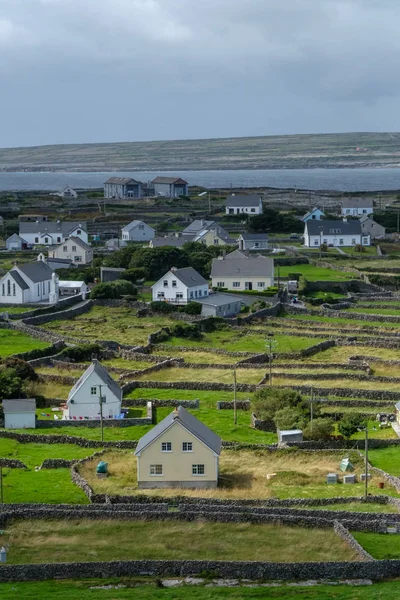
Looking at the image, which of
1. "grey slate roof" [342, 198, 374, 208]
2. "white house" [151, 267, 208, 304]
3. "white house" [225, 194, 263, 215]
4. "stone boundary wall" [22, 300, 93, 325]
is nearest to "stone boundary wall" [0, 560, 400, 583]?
"stone boundary wall" [22, 300, 93, 325]

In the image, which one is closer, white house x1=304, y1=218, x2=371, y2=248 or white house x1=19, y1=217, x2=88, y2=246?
white house x1=304, y1=218, x2=371, y2=248

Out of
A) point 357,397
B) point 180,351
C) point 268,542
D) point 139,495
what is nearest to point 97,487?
point 139,495

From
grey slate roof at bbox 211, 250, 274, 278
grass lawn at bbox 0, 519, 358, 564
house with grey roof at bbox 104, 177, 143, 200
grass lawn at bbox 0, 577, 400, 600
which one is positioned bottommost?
grass lawn at bbox 0, 577, 400, 600

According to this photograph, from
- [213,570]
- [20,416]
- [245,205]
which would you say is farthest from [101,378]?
[245,205]

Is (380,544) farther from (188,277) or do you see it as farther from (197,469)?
(188,277)

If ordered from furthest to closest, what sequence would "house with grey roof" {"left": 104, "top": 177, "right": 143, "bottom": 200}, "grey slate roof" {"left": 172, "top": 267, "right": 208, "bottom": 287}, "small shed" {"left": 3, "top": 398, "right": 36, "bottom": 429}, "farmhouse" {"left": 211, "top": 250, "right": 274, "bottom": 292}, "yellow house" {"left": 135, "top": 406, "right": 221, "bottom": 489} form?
1. "house with grey roof" {"left": 104, "top": 177, "right": 143, "bottom": 200}
2. "farmhouse" {"left": 211, "top": 250, "right": 274, "bottom": 292}
3. "grey slate roof" {"left": 172, "top": 267, "right": 208, "bottom": 287}
4. "small shed" {"left": 3, "top": 398, "right": 36, "bottom": 429}
5. "yellow house" {"left": 135, "top": 406, "right": 221, "bottom": 489}

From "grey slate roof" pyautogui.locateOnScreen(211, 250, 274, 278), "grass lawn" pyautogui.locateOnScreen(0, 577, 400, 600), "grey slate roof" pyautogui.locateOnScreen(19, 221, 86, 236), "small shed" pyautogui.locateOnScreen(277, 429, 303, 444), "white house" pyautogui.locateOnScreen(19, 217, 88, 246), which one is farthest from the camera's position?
"grey slate roof" pyautogui.locateOnScreen(19, 221, 86, 236)

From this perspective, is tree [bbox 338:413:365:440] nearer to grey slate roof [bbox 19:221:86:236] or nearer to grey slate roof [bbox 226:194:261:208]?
grey slate roof [bbox 19:221:86:236]
